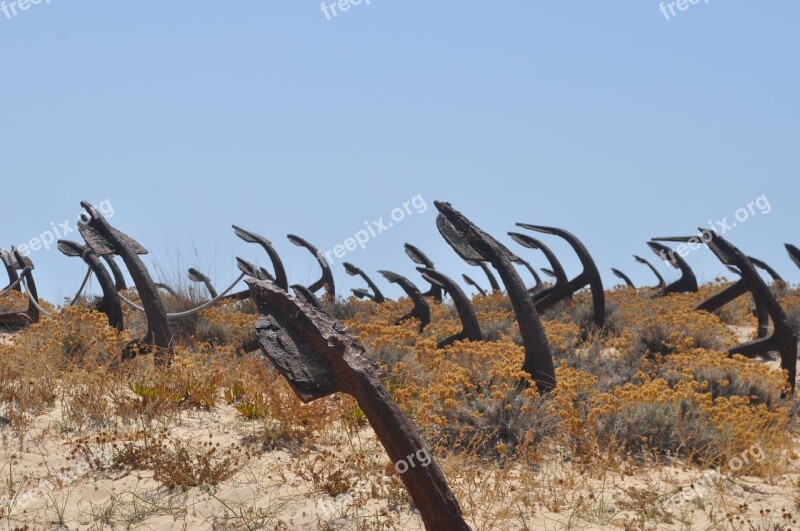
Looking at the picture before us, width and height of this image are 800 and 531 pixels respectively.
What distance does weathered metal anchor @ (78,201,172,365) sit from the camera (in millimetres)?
6812

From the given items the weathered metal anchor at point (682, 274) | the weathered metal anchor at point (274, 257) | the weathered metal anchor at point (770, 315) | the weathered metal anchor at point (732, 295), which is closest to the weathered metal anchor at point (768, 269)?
the weathered metal anchor at point (682, 274)

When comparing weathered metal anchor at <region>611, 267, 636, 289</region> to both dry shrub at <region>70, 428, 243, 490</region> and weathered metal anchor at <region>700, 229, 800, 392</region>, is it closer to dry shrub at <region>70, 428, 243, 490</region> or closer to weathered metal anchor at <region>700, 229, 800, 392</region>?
weathered metal anchor at <region>700, 229, 800, 392</region>

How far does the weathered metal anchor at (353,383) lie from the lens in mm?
2979

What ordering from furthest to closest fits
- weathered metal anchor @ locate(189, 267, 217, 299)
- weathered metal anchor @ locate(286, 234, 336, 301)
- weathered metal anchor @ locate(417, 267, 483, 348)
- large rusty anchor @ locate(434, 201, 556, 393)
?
weathered metal anchor @ locate(286, 234, 336, 301), weathered metal anchor @ locate(189, 267, 217, 299), weathered metal anchor @ locate(417, 267, 483, 348), large rusty anchor @ locate(434, 201, 556, 393)

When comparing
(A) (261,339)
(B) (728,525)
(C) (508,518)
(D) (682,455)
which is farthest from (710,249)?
(A) (261,339)

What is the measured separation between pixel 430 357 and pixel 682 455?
2224 mm

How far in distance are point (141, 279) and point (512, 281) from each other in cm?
331

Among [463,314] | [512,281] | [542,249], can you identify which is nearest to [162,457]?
[512,281]

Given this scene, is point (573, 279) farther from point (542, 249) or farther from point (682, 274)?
point (682, 274)

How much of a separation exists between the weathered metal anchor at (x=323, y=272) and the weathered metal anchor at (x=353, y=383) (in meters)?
10.3

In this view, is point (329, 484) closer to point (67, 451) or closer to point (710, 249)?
point (67, 451)

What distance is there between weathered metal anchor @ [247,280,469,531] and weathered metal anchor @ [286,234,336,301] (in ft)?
33.9

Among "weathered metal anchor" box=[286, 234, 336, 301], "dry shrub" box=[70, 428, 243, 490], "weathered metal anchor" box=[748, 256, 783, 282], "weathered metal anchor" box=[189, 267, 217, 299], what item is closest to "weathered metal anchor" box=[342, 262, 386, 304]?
"weathered metal anchor" box=[286, 234, 336, 301]

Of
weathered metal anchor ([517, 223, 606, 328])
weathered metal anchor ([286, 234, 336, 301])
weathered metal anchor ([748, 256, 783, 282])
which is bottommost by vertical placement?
weathered metal anchor ([748, 256, 783, 282])
